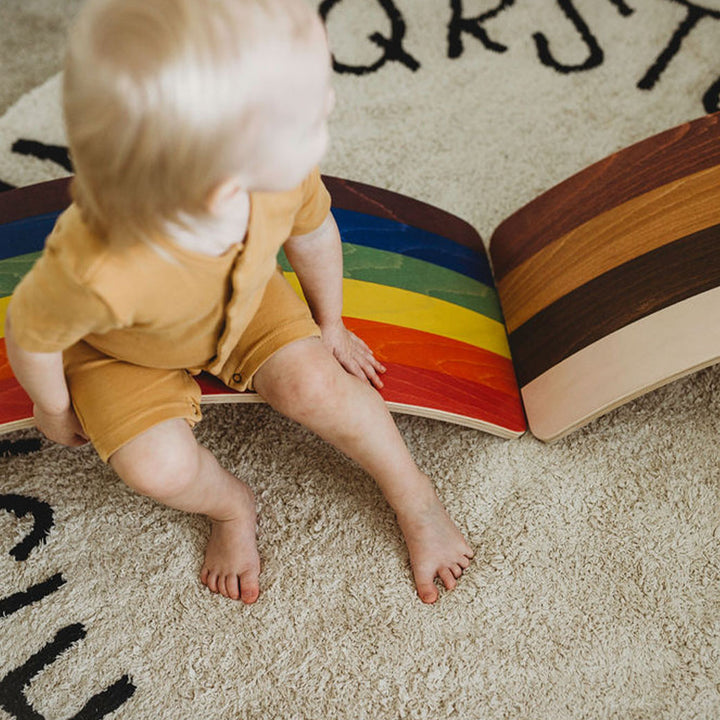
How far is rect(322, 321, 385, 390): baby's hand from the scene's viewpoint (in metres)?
1.08

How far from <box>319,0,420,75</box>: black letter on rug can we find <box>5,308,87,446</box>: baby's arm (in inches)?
44.1

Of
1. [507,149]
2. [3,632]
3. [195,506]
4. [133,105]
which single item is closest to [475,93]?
[507,149]

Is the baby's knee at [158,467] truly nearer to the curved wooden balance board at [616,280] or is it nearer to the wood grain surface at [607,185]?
the curved wooden balance board at [616,280]

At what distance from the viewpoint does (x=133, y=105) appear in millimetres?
595

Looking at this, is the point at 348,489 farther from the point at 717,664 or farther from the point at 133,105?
the point at 133,105

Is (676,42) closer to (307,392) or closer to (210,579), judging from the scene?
(307,392)

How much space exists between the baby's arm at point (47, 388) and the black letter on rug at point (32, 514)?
24 centimetres

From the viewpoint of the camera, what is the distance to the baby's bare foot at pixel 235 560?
1.10m

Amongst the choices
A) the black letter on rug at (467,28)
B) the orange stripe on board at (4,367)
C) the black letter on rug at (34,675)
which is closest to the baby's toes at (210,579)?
the black letter on rug at (34,675)

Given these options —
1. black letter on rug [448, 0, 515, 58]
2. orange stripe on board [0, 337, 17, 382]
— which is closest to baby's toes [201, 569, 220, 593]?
orange stripe on board [0, 337, 17, 382]

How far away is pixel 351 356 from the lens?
1.09 metres

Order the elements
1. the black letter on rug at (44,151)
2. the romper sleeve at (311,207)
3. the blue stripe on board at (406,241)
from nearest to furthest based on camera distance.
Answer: the romper sleeve at (311,207)
the blue stripe on board at (406,241)
the black letter on rug at (44,151)

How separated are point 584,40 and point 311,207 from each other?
44.8 inches

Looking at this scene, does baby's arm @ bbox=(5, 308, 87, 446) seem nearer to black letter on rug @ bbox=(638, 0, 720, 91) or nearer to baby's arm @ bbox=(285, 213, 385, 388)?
baby's arm @ bbox=(285, 213, 385, 388)
